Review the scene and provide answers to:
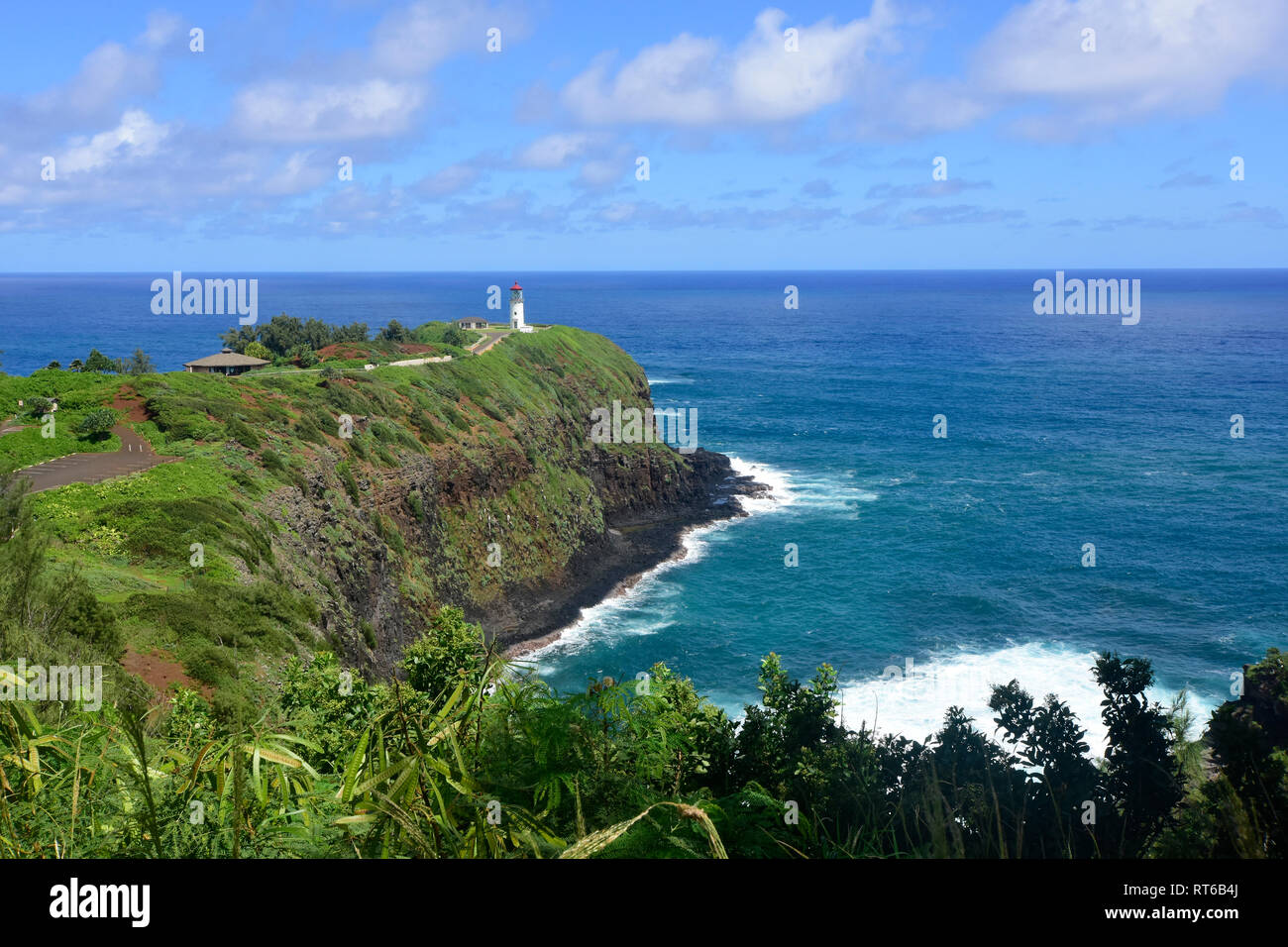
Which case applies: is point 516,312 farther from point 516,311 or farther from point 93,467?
point 93,467

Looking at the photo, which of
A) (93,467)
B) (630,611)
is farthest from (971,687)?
(93,467)

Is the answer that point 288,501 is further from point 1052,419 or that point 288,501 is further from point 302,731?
point 1052,419


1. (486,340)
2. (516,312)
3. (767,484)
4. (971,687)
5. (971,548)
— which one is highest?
(516,312)

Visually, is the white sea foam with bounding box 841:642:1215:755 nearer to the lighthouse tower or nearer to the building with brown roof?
the building with brown roof

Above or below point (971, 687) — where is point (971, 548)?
above

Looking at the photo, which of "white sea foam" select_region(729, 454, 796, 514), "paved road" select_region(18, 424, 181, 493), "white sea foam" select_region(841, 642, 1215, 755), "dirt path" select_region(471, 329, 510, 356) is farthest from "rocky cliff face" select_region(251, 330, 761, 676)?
"white sea foam" select_region(841, 642, 1215, 755)

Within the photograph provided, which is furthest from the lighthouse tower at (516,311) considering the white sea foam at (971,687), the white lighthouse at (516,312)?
the white sea foam at (971,687)

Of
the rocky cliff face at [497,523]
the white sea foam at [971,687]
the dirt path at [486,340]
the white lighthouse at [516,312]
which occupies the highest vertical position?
the white lighthouse at [516,312]

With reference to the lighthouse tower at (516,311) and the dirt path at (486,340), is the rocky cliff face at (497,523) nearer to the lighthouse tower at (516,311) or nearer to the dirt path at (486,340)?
the dirt path at (486,340)
